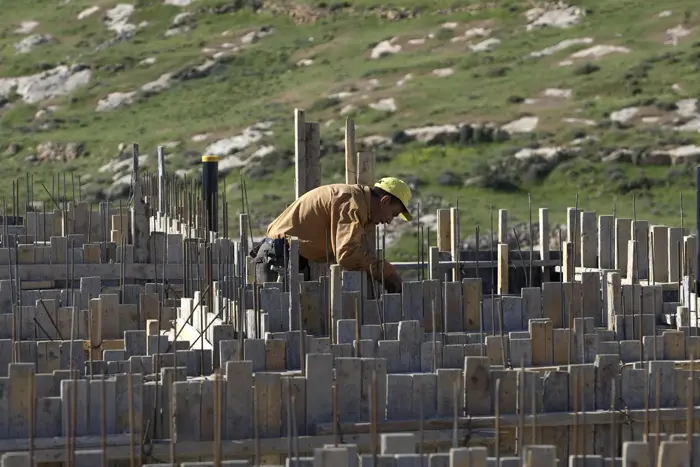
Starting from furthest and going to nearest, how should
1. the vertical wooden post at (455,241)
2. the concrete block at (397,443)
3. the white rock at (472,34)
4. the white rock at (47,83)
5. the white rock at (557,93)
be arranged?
the white rock at (47,83) < the white rock at (472,34) < the white rock at (557,93) < the vertical wooden post at (455,241) < the concrete block at (397,443)

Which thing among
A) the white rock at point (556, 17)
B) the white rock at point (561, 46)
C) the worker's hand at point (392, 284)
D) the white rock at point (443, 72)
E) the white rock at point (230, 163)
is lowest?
the worker's hand at point (392, 284)

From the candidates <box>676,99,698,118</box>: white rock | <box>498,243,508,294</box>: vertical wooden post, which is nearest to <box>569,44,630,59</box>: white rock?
<box>676,99,698,118</box>: white rock

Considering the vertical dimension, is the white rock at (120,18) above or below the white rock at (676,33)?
above

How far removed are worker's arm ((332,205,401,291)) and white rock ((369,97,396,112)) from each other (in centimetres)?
3293

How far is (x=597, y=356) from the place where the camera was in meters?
10.4

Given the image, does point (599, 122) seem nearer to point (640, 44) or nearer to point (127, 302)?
point (640, 44)

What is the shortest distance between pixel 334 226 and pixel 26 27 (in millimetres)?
49899

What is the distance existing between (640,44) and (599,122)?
6.96 metres

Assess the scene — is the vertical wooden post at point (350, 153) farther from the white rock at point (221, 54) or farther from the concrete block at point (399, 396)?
the white rock at point (221, 54)

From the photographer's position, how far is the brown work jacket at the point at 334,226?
13.1 m

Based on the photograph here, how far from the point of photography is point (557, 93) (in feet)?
149

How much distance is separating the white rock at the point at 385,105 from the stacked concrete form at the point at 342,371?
31768 mm

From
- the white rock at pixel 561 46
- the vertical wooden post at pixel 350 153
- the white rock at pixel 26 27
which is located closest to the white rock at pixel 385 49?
the white rock at pixel 561 46

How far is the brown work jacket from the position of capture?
13.1 meters
